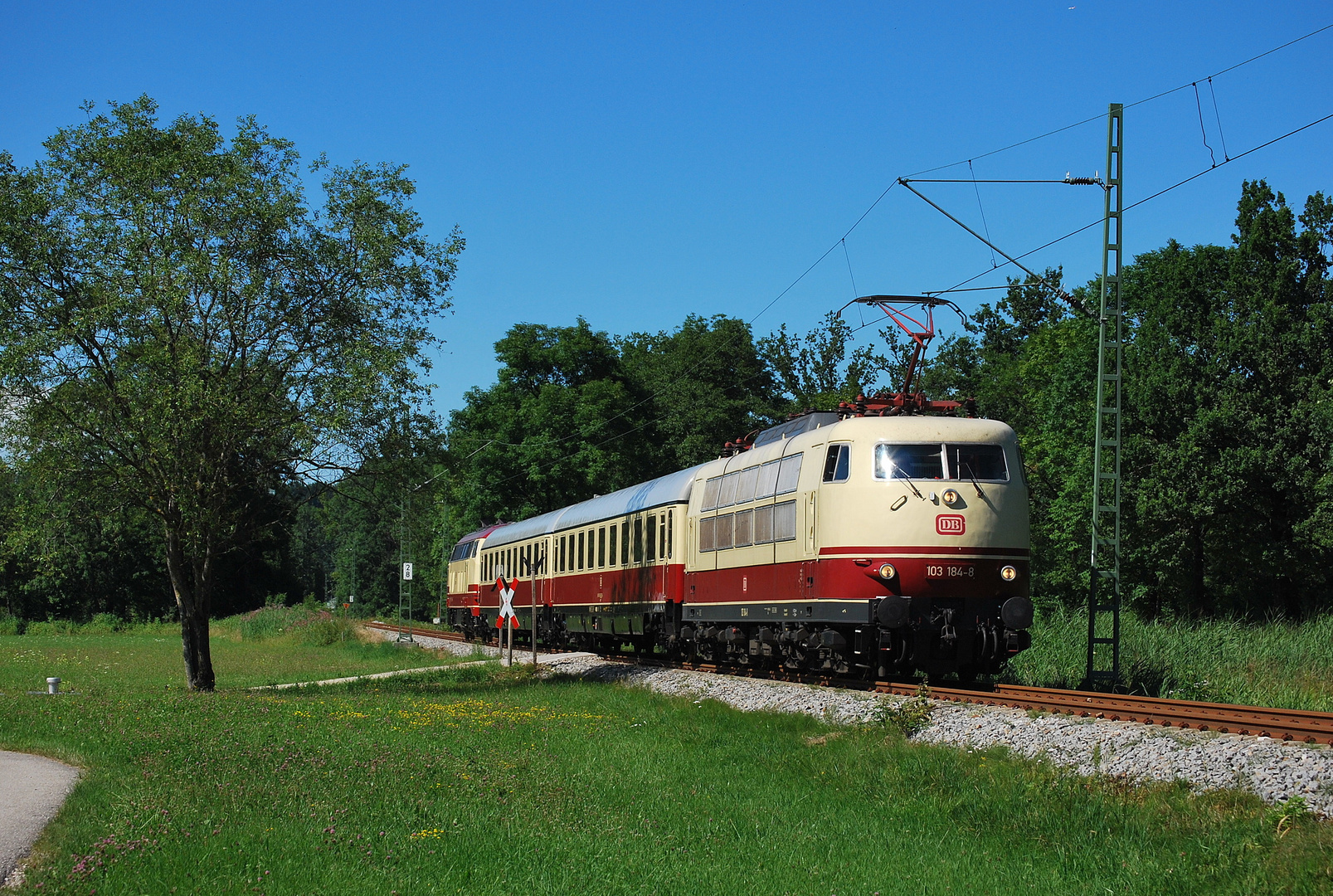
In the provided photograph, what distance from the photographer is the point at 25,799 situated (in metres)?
9.93

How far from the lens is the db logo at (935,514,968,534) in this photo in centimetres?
1623

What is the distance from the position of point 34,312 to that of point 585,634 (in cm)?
1548

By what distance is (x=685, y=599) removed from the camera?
75.5 feet

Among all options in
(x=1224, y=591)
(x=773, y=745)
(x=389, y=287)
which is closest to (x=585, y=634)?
(x=389, y=287)

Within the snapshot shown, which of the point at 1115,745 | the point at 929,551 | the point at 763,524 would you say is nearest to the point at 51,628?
the point at 763,524

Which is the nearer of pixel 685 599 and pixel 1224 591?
pixel 685 599

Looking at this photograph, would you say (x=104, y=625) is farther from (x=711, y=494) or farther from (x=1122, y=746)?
(x=1122, y=746)

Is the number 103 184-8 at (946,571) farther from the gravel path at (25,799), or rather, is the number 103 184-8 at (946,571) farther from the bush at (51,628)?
the bush at (51,628)

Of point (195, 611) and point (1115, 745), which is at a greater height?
point (195, 611)

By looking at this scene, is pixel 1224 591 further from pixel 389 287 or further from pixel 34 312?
pixel 34 312

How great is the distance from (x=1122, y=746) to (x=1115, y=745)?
0.09 m

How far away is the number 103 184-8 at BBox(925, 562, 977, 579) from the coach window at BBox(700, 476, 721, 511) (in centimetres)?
592

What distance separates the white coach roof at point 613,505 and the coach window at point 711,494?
2.79 feet

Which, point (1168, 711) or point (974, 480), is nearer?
point (1168, 711)
